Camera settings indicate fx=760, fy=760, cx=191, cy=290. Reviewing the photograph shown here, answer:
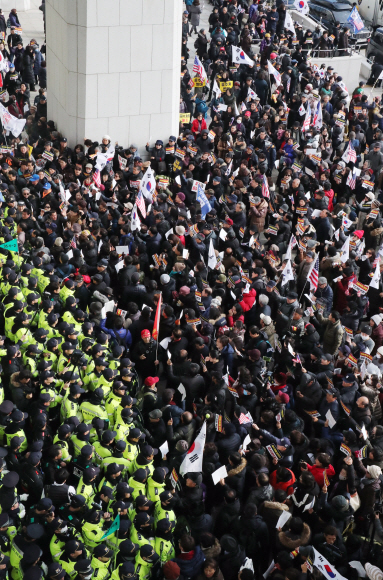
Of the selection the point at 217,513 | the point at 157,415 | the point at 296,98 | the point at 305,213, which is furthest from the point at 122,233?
the point at 296,98

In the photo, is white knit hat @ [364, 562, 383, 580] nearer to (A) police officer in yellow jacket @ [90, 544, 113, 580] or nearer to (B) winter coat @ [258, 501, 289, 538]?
(B) winter coat @ [258, 501, 289, 538]

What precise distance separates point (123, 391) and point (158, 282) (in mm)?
3826

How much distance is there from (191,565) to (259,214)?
28.7 feet

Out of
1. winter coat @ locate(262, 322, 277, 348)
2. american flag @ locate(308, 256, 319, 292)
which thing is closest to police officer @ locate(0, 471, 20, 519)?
winter coat @ locate(262, 322, 277, 348)

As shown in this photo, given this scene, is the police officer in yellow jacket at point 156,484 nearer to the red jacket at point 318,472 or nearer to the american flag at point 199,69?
the red jacket at point 318,472

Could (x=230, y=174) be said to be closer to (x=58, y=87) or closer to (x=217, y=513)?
(x=58, y=87)

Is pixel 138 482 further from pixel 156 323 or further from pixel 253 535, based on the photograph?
pixel 156 323

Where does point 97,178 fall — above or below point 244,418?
above

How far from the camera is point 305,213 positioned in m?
15.4

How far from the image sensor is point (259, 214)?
50.5ft

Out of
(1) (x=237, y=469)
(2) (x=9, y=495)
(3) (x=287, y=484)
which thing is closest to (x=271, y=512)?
(3) (x=287, y=484)

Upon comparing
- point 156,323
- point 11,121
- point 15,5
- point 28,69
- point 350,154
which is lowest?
point 156,323

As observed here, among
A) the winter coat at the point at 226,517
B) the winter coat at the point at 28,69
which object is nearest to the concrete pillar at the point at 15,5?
the winter coat at the point at 28,69

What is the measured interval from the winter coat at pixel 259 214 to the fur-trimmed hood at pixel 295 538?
26.7 feet
